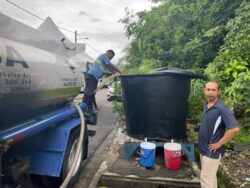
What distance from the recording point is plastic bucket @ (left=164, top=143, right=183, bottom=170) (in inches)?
157

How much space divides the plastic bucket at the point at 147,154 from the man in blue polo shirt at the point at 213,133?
41.9 inches

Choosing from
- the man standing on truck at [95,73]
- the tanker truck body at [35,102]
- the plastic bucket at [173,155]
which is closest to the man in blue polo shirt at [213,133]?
the plastic bucket at [173,155]

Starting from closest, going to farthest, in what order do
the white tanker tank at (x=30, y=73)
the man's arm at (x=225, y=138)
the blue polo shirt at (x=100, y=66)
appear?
1. the white tanker tank at (x=30, y=73)
2. the man's arm at (x=225, y=138)
3. the blue polo shirt at (x=100, y=66)

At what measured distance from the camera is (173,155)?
397cm

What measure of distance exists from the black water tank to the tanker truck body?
3.32 feet

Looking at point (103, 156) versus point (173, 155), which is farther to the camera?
point (103, 156)

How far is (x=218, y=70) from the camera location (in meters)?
6.80

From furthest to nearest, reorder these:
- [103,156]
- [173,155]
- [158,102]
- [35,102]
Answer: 1. [103,156]
2. [158,102]
3. [173,155]
4. [35,102]

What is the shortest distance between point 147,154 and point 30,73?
7.21 feet

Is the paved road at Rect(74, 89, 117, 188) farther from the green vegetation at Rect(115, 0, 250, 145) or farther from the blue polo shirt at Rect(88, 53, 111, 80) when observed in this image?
the green vegetation at Rect(115, 0, 250, 145)

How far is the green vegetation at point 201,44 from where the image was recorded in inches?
224

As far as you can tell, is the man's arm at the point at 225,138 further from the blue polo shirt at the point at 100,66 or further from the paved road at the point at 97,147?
the blue polo shirt at the point at 100,66

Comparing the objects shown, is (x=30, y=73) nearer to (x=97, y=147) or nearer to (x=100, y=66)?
(x=97, y=147)

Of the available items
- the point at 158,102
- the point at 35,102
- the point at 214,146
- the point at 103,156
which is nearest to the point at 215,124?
the point at 214,146
